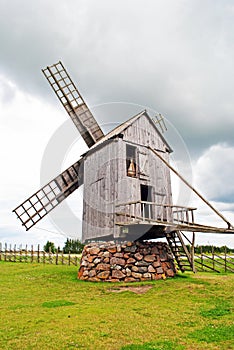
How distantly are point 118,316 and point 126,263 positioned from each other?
18.5 ft

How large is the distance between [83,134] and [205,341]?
14301mm

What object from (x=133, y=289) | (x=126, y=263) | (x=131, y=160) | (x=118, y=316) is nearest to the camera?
(x=118, y=316)

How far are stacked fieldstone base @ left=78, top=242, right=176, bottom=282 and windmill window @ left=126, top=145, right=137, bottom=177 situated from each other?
3.40m

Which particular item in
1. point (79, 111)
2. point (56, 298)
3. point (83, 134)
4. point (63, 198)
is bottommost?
point (56, 298)

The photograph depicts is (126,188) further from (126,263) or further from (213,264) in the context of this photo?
(213,264)

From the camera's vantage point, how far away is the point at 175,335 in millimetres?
6629

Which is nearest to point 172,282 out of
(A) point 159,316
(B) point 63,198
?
(A) point 159,316

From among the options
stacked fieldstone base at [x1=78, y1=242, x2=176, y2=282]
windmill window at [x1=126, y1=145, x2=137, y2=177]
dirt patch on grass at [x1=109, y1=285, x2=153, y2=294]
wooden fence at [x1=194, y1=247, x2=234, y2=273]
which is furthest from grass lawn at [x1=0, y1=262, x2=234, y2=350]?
windmill window at [x1=126, y1=145, x2=137, y2=177]

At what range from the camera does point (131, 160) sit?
15109 millimetres

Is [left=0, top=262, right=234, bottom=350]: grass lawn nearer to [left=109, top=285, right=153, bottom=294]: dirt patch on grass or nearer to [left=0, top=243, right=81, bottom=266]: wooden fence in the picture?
[left=109, top=285, right=153, bottom=294]: dirt patch on grass

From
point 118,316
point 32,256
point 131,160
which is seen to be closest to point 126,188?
point 131,160

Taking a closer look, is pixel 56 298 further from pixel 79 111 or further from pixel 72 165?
pixel 79 111

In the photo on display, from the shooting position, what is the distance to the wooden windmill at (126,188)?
13.8 m

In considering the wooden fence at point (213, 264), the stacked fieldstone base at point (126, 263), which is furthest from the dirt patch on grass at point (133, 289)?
the wooden fence at point (213, 264)
